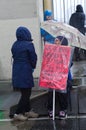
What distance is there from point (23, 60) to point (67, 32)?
105 cm

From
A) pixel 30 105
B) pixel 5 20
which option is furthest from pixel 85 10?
pixel 30 105

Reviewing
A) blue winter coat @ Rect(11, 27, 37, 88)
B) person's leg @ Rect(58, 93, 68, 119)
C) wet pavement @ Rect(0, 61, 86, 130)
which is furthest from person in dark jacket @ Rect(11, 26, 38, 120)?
person's leg @ Rect(58, 93, 68, 119)

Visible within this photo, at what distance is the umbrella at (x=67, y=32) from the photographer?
8.56 metres

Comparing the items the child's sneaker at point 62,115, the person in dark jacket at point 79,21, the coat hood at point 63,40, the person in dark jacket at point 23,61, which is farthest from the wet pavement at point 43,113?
the person in dark jacket at point 79,21

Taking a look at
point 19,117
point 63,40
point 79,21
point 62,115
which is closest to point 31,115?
point 19,117

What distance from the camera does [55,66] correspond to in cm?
841

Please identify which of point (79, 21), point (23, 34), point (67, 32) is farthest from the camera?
point (79, 21)

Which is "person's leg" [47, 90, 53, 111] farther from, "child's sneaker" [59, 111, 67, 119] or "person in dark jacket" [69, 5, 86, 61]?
"person in dark jacket" [69, 5, 86, 61]

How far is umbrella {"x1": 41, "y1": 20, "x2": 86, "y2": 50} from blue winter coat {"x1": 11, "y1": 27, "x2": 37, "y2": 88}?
0.54 m

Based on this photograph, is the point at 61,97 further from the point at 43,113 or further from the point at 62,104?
the point at 43,113

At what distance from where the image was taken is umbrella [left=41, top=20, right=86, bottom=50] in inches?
337

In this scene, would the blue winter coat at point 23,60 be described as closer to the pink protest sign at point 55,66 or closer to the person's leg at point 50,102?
the pink protest sign at point 55,66

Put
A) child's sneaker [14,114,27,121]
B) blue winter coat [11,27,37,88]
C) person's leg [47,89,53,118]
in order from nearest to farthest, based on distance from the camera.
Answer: blue winter coat [11,27,37,88] → child's sneaker [14,114,27,121] → person's leg [47,89,53,118]

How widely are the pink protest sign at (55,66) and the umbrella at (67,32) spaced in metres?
0.29
